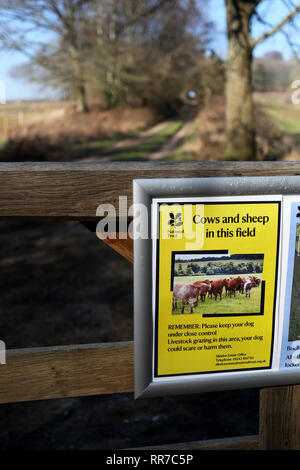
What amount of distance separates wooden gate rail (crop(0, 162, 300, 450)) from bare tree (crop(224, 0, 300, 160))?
11.1 m

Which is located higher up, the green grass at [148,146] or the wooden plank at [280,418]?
the green grass at [148,146]

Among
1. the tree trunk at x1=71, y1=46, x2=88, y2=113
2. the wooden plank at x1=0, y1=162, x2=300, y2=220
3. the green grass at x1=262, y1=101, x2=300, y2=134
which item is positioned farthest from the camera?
the tree trunk at x1=71, y1=46, x2=88, y2=113

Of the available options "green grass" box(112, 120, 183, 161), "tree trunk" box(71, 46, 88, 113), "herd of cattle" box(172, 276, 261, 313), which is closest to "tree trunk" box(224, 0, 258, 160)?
"green grass" box(112, 120, 183, 161)

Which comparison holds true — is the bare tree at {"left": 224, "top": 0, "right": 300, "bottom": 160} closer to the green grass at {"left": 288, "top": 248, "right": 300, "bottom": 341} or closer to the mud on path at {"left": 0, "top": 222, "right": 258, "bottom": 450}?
the mud on path at {"left": 0, "top": 222, "right": 258, "bottom": 450}

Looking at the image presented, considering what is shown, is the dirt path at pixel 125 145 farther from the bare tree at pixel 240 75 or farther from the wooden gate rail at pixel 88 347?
the wooden gate rail at pixel 88 347

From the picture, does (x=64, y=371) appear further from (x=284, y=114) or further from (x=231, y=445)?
(x=284, y=114)

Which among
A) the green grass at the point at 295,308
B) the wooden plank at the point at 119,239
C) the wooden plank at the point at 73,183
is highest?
the wooden plank at the point at 73,183

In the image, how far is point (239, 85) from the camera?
12648 mm

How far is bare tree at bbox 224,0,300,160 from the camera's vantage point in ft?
38.9

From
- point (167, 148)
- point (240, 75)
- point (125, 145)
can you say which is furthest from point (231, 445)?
point (125, 145)

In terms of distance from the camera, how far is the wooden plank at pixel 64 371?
1.71 metres

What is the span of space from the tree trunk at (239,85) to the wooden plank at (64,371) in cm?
1128

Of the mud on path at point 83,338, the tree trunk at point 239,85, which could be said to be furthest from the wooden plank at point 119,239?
the tree trunk at point 239,85

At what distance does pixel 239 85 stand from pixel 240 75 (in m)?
0.26
